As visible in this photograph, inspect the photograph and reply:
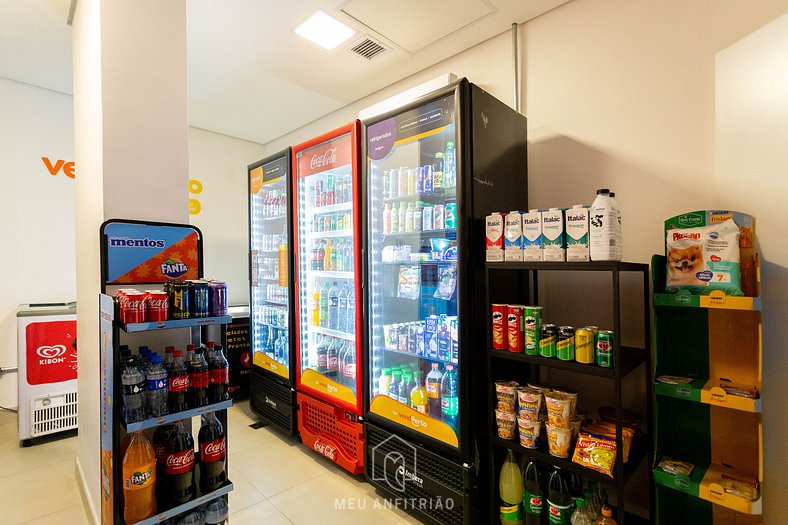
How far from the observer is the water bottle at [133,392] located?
1.58 m

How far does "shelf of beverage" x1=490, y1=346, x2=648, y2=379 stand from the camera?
175cm

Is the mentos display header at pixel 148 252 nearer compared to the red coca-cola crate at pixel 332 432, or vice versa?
the mentos display header at pixel 148 252

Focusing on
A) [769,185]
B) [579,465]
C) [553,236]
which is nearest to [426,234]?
[553,236]

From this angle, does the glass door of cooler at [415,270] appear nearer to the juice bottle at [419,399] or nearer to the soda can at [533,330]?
the juice bottle at [419,399]

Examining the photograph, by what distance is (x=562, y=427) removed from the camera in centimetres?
186

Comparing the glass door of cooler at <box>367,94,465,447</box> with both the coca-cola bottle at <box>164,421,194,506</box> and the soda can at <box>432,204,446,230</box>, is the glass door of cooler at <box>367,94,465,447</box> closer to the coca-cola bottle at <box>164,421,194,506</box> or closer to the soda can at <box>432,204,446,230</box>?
the soda can at <box>432,204,446,230</box>

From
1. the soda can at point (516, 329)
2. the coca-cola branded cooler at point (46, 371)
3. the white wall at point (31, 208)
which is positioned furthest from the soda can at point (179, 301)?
the white wall at point (31, 208)

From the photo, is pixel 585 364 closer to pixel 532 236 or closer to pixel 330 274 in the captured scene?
pixel 532 236

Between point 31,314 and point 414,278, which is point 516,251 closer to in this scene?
point 414,278

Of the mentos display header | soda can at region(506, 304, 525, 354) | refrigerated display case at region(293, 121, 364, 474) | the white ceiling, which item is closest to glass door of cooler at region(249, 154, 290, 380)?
refrigerated display case at region(293, 121, 364, 474)

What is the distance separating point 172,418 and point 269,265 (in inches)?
95.1

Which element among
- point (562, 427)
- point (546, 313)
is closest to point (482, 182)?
point (546, 313)

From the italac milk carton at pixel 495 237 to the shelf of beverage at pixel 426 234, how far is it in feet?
0.83

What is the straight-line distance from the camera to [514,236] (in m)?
2.06
